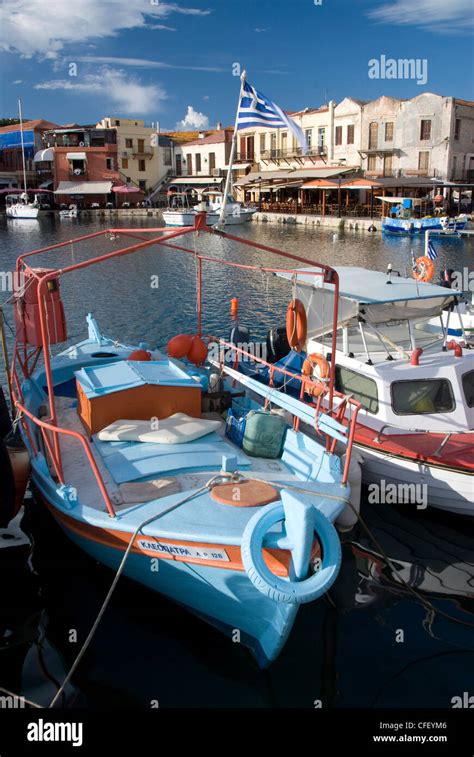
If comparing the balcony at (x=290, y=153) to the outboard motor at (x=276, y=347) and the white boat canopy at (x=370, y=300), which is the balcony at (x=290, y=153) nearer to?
the outboard motor at (x=276, y=347)

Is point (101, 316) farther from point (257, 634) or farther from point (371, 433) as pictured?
point (257, 634)

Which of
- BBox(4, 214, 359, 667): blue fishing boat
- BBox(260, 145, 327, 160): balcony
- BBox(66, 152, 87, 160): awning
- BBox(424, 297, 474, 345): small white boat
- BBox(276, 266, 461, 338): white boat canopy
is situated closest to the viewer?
BBox(4, 214, 359, 667): blue fishing boat

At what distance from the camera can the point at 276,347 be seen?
15.8 metres

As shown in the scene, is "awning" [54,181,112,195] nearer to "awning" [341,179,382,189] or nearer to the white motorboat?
"awning" [341,179,382,189]

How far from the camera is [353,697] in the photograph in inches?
273

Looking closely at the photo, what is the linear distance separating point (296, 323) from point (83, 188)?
74.4 m

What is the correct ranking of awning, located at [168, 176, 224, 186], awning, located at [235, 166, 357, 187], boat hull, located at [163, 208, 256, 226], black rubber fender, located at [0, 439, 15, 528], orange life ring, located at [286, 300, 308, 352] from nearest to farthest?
1. black rubber fender, located at [0, 439, 15, 528]
2. orange life ring, located at [286, 300, 308, 352]
3. boat hull, located at [163, 208, 256, 226]
4. awning, located at [235, 166, 357, 187]
5. awning, located at [168, 176, 224, 186]

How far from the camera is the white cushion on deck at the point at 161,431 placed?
909cm

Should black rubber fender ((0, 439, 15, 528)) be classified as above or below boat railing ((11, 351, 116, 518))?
below

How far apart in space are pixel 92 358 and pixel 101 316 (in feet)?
42.6

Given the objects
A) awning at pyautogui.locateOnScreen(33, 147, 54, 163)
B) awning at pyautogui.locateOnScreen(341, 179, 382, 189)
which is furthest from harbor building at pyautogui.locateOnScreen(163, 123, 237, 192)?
awning at pyautogui.locateOnScreen(341, 179, 382, 189)

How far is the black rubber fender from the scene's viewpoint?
889 centimetres

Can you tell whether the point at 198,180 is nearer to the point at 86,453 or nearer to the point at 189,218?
the point at 189,218

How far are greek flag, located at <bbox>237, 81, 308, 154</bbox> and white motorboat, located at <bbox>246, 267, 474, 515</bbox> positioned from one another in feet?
8.60
